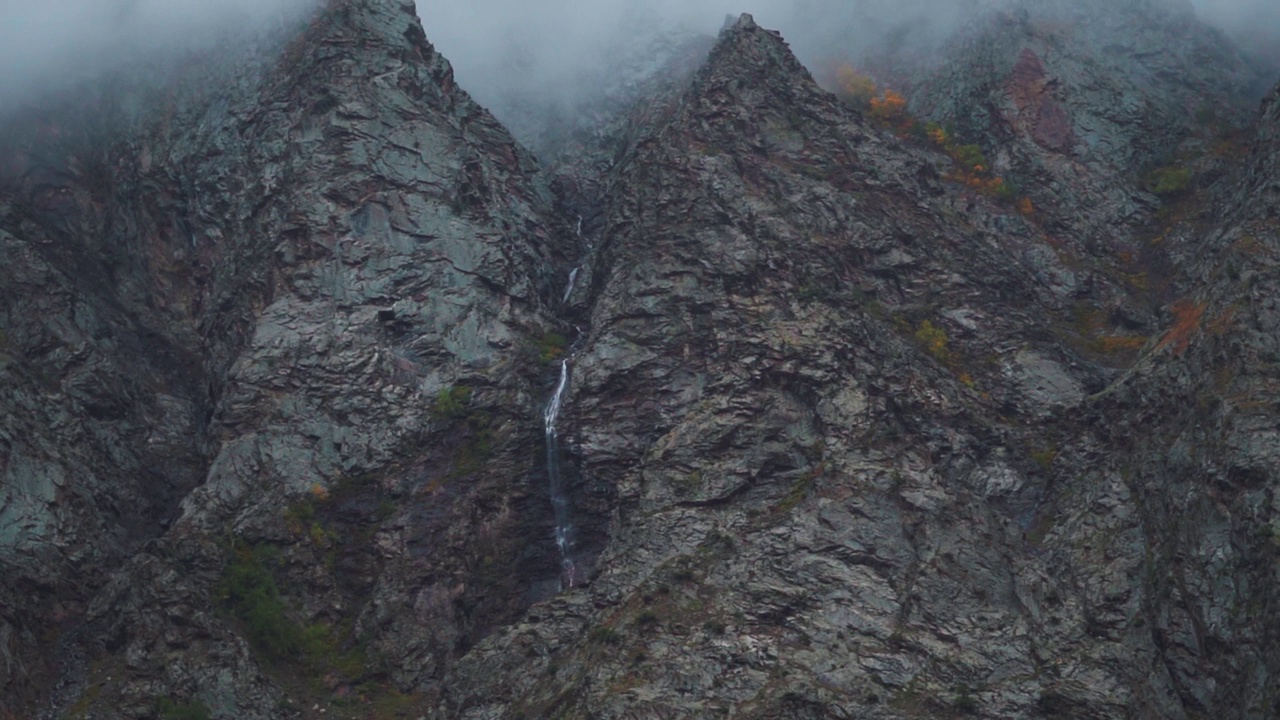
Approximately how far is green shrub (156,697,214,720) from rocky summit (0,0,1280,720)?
0.42 ft

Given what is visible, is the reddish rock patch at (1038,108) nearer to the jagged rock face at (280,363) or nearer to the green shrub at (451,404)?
the jagged rock face at (280,363)

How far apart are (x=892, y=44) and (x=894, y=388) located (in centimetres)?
3794

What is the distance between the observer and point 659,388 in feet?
208

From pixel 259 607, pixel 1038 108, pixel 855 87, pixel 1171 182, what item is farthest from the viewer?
pixel 855 87

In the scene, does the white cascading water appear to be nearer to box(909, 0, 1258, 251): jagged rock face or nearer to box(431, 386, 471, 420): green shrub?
box(431, 386, 471, 420): green shrub

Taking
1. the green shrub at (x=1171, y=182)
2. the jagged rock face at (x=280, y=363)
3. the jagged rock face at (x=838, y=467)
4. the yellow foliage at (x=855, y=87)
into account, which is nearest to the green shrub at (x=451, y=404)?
the jagged rock face at (x=280, y=363)

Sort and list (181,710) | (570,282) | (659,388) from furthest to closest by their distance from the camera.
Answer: (570,282), (659,388), (181,710)

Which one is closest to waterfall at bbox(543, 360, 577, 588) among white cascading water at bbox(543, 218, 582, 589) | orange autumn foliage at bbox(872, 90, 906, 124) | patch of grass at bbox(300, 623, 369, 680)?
white cascading water at bbox(543, 218, 582, 589)

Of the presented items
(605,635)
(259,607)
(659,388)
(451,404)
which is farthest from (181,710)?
(659,388)

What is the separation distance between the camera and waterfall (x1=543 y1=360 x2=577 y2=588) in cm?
6194

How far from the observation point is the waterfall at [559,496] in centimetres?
6194

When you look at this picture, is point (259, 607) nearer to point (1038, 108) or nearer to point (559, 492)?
point (559, 492)

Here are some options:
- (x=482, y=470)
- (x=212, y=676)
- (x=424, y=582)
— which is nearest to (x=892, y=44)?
(x=482, y=470)

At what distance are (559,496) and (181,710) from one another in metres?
18.4
